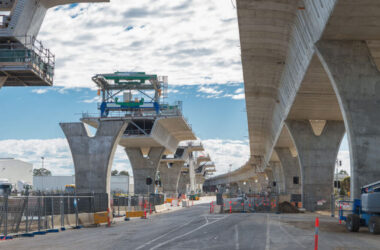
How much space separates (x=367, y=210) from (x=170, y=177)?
283 feet

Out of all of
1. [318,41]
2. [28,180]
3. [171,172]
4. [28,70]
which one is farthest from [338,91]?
[171,172]

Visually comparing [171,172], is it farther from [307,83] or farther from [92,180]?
[307,83]

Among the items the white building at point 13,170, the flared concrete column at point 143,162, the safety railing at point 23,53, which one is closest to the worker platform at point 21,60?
the safety railing at point 23,53

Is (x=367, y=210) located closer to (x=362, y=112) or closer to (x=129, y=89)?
(x=362, y=112)

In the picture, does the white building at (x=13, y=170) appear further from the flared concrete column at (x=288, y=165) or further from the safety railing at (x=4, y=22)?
the safety railing at (x=4, y=22)

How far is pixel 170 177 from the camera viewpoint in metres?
106

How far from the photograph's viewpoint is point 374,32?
2227cm

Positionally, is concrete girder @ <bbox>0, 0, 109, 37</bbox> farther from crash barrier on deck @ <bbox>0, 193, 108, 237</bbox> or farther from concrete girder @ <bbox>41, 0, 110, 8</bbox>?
crash barrier on deck @ <bbox>0, 193, 108, 237</bbox>

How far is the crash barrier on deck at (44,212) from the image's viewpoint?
21.5 metres

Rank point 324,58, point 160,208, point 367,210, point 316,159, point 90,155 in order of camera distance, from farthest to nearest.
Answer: point 160,208 → point 316,159 → point 90,155 → point 324,58 → point 367,210

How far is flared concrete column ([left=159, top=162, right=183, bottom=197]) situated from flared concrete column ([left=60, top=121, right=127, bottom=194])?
63852mm

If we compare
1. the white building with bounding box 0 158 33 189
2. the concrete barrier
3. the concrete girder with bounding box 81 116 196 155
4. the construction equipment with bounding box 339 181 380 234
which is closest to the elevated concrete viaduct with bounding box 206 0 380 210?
the construction equipment with bounding box 339 181 380 234

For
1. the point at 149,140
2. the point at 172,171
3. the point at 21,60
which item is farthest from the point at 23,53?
the point at 172,171

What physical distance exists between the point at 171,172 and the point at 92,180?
6475cm
